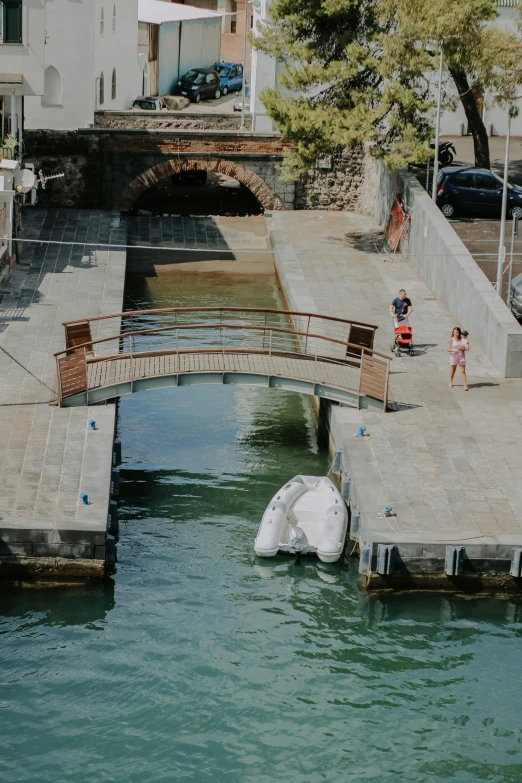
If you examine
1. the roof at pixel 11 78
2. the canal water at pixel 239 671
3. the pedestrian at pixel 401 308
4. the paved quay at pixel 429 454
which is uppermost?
the roof at pixel 11 78

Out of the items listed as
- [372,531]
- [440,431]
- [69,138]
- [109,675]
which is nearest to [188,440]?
[440,431]

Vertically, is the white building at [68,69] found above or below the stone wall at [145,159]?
above

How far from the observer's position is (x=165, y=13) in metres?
62.7

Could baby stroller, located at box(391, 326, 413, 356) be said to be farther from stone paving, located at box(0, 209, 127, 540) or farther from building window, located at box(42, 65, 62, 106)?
building window, located at box(42, 65, 62, 106)

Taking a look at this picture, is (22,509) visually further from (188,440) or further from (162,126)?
(162,126)

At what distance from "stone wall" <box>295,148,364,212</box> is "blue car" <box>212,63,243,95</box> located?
2129 centimetres

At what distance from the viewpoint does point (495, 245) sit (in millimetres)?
38156

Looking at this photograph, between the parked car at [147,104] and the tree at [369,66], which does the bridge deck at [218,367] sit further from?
the parked car at [147,104]

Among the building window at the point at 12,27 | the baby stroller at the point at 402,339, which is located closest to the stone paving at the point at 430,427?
the baby stroller at the point at 402,339

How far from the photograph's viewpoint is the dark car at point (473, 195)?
4109 cm

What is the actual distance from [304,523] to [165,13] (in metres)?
43.9

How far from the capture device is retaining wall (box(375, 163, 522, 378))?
29.9m

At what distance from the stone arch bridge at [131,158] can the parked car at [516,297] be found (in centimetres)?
1582

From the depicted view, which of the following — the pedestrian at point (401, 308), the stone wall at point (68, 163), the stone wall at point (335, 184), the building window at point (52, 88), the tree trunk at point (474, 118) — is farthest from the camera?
the stone wall at point (335, 184)
